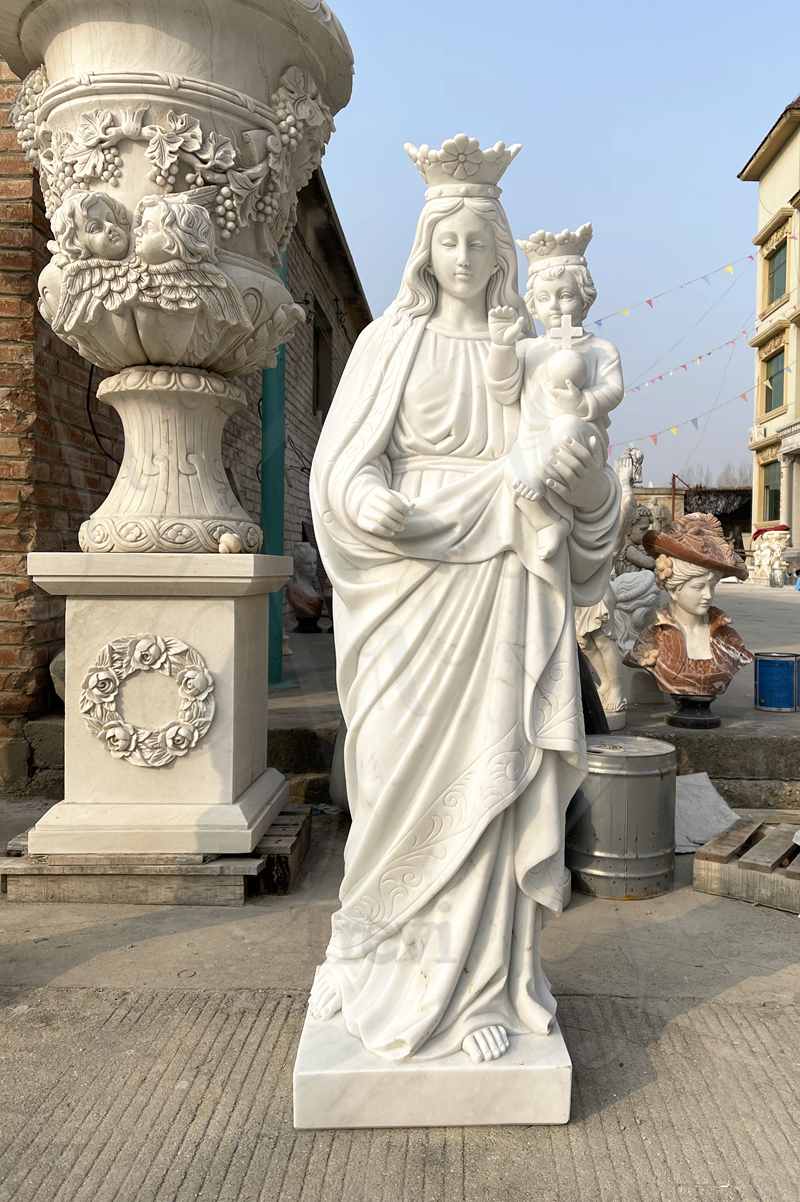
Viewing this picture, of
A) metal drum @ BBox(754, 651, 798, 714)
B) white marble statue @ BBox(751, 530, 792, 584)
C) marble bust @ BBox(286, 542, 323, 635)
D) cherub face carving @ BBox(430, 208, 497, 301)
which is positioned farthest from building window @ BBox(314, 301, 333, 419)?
white marble statue @ BBox(751, 530, 792, 584)

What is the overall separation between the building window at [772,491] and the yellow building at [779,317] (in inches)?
1.5

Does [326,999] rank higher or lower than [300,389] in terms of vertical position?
lower

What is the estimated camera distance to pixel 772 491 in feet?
110

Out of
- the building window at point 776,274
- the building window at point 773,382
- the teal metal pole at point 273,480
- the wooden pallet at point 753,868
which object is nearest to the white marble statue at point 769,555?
the building window at point 773,382

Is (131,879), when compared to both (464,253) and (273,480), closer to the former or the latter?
(464,253)

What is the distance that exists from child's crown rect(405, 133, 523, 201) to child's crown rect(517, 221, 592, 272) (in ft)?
1.12

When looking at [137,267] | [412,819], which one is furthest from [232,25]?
[412,819]

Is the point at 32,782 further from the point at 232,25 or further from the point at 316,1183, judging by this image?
the point at 232,25

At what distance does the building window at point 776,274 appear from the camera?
98.3 ft

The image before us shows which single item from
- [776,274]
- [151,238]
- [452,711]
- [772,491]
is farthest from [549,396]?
[772,491]

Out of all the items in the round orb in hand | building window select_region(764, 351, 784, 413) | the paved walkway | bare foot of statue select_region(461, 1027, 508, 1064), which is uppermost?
building window select_region(764, 351, 784, 413)

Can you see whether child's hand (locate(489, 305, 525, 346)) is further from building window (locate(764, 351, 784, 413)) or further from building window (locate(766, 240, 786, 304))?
building window (locate(764, 351, 784, 413))

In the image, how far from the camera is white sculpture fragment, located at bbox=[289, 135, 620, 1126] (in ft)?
6.79

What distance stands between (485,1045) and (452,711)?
0.78m
